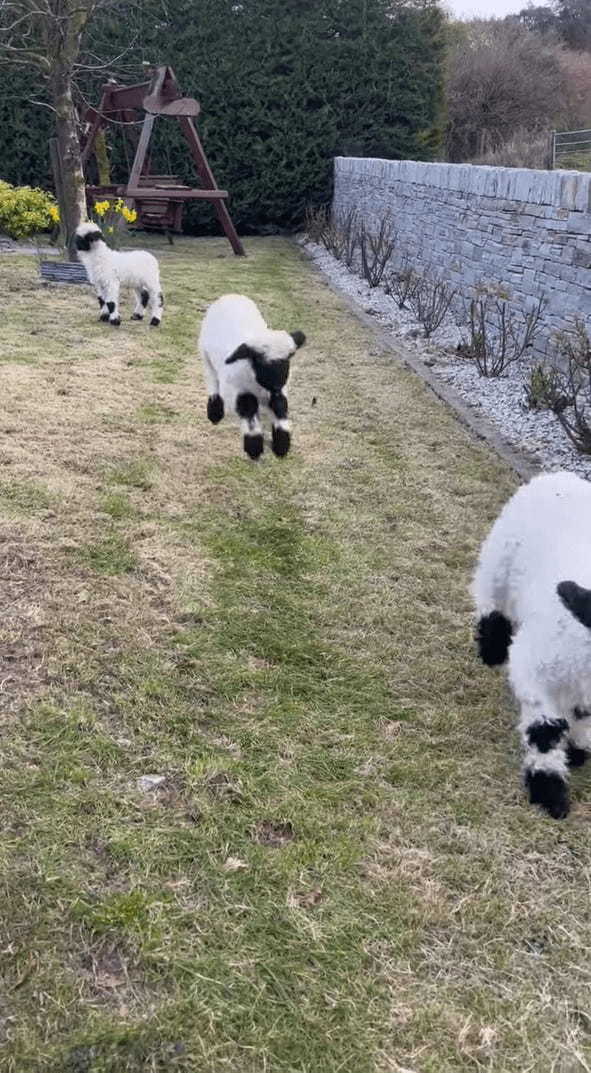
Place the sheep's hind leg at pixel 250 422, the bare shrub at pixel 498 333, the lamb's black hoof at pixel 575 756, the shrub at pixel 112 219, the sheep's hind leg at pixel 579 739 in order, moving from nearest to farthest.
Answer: the sheep's hind leg at pixel 579 739 → the lamb's black hoof at pixel 575 756 → the sheep's hind leg at pixel 250 422 → the bare shrub at pixel 498 333 → the shrub at pixel 112 219

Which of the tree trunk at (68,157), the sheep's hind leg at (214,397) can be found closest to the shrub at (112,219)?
the tree trunk at (68,157)

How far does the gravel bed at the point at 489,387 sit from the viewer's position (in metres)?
5.84

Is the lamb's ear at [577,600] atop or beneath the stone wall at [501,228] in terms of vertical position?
beneath

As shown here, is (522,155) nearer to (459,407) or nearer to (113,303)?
(113,303)

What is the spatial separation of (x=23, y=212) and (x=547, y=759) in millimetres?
13779

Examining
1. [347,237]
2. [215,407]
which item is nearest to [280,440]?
[215,407]

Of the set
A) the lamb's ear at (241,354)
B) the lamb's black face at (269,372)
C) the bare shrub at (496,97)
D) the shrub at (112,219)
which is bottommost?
the lamb's black face at (269,372)

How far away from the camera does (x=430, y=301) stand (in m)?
10.2

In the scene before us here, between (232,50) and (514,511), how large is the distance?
1634cm

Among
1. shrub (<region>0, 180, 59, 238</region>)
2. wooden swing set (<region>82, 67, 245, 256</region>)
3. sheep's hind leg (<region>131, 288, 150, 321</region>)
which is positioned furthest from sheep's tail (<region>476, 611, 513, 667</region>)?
shrub (<region>0, 180, 59, 238</region>)

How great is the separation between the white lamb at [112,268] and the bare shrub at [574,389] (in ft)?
13.1

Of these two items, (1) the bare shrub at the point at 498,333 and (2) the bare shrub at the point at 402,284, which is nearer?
(1) the bare shrub at the point at 498,333

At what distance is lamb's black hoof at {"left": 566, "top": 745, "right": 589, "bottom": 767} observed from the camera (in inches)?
116

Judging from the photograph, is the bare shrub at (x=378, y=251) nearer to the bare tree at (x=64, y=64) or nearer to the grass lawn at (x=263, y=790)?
the bare tree at (x=64, y=64)
